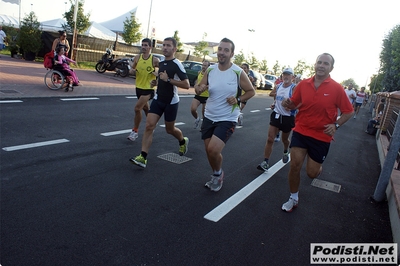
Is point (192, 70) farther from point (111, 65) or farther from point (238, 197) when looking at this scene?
point (238, 197)

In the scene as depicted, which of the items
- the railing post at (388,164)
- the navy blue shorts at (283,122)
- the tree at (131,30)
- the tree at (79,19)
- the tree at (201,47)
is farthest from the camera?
the tree at (201,47)

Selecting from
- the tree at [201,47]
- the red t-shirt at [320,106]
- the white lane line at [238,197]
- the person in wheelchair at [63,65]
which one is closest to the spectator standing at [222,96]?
the white lane line at [238,197]

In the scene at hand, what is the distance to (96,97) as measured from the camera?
40.4 ft

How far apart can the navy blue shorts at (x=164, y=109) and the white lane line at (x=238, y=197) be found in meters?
1.75

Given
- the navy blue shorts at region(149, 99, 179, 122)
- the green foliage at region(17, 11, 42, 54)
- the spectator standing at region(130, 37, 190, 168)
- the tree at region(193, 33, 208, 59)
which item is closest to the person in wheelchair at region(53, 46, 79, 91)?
the spectator standing at region(130, 37, 190, 168)

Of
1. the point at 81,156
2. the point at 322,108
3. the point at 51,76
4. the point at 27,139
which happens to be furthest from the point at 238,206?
the point at 51,76

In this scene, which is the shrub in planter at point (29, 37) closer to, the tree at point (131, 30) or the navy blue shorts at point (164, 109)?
the tree at point (131, 30)

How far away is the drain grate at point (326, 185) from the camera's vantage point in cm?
605

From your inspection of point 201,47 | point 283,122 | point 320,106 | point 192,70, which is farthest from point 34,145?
point 201,47

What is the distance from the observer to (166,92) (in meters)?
5.89

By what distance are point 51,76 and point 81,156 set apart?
301 inches

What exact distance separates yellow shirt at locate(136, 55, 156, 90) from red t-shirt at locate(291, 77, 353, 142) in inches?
133

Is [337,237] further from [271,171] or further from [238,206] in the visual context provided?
[271,171]

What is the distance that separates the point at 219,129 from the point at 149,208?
4.62 feet
